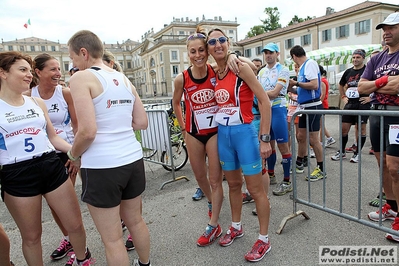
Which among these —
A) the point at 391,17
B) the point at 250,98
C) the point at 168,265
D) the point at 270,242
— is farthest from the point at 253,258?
the point at 391,17

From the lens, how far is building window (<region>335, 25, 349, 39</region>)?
120 feet

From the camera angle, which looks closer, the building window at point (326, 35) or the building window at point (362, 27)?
the building window at point (362, 27)

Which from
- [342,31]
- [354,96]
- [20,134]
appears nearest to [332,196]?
[354,96]

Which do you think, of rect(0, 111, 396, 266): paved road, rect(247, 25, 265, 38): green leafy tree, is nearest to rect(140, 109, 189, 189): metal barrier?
rect(0, 111, 396, 266): paved road

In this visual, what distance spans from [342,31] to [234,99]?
41.8 meters

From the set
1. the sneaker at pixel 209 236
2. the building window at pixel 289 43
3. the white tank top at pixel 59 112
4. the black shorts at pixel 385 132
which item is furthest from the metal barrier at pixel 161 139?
the building window at pixel 289 43

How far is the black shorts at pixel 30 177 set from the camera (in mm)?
2094

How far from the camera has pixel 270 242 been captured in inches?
111

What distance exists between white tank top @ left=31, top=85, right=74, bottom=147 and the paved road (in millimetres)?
1289

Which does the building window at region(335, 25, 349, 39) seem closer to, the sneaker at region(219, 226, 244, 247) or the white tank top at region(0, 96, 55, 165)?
the sneaker at region(219, 226, 244, 247)

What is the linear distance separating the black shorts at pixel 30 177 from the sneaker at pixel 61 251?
1.03m

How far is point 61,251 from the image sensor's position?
2.89 m

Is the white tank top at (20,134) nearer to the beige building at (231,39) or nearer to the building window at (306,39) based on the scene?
the beige building at (231,39)

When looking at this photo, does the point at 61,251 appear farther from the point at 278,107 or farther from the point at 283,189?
the point at 278,107
